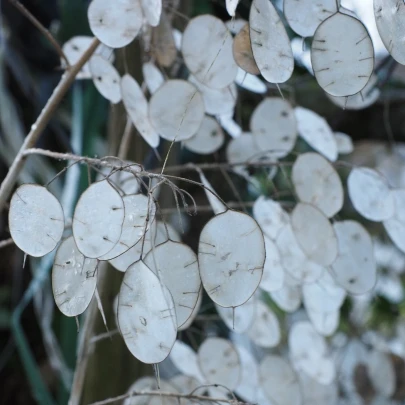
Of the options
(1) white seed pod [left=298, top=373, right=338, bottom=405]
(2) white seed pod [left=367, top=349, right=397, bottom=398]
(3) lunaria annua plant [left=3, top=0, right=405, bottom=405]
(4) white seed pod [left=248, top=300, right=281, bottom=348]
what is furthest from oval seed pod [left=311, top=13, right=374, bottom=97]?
(2) white seed pod [left=367, top=349, right=397, bottom=398]

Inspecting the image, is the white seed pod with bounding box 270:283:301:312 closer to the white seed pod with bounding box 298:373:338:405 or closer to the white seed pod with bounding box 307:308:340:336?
the white seed pod with bounding box 307:308:340:336

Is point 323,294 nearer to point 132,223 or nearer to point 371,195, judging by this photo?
point 371,195

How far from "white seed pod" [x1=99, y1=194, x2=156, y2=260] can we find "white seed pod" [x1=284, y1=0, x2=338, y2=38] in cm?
16

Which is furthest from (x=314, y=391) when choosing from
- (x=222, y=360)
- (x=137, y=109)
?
(x=137, y=109)

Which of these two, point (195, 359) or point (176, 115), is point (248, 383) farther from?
point (176, 115)

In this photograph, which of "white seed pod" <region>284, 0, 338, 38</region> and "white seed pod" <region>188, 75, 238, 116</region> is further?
"white seed pod" <region>188, 75, 238, 116</region>

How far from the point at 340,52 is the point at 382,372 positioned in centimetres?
58

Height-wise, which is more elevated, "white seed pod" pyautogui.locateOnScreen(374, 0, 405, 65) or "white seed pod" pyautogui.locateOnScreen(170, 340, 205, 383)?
"white seed pod" pyautogui.locateOnScreen(374, 0, 405, 65)

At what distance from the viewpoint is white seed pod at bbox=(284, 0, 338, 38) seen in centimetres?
43

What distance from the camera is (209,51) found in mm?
474

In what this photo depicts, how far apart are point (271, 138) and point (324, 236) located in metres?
0.14

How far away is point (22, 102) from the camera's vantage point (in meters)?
1.34

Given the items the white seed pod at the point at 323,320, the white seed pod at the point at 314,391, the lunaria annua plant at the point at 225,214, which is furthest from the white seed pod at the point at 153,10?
the white seed pod at the point at 314,391

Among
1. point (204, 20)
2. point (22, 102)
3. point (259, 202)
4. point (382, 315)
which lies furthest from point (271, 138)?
point (382, 315)
